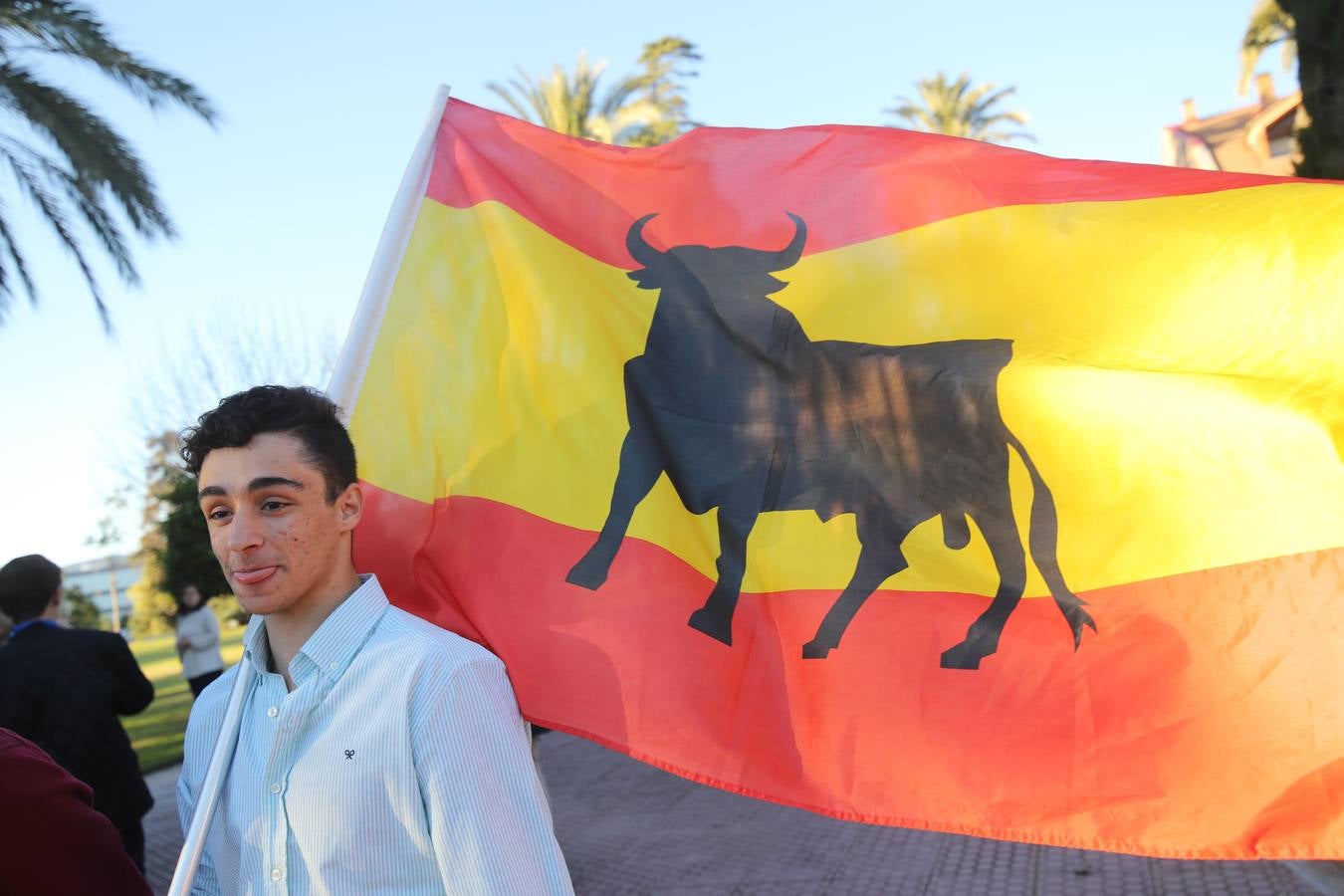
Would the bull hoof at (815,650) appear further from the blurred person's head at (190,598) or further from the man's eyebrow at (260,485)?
the blurred person's head at (190,598)

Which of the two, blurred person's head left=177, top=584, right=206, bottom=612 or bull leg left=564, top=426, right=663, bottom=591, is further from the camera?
blurred person's head left=177, top=584, right=206, bottom=612

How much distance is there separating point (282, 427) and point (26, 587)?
3.18 metres

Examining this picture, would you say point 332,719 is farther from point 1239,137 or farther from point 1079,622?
point 1239,137

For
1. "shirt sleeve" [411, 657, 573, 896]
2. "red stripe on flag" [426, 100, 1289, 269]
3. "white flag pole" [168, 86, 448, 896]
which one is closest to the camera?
"shirt sleeve" [411, 657, 573, 896]

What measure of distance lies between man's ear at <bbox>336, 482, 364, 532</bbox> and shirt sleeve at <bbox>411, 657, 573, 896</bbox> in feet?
1.54

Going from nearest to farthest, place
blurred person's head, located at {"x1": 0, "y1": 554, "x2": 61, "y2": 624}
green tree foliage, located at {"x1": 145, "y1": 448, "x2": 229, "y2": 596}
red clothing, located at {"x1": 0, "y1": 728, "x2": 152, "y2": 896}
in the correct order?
1. red clothing, located at {"x1": 0, "y1": 728, "x2": 152, "y2": 896}
2. blurred person's head, located at {"x1": 0, "y1": 554, "x2": 61, "y2": 624}
3. green tree foliage, located at {"x1": 145, "y1": 448, "x2": 229, "y2": 596}

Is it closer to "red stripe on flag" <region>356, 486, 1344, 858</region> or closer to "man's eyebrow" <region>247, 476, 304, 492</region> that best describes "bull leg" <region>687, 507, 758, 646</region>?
"red stripe on flag" <region>356, 486, 1344, 858</region>

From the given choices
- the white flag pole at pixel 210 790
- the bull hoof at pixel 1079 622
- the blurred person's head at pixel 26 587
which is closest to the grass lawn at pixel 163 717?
the blurred person's head at pixel 26 587

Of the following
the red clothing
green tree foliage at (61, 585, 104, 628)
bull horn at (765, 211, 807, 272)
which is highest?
bull horn at (765, 211, 807, 272)

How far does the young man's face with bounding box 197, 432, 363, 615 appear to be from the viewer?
2172 mm

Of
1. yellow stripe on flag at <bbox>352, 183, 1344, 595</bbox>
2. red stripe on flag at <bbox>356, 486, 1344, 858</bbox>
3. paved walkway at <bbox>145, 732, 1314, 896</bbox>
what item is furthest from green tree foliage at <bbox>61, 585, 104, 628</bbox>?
red stripe on flag at <bbox>356, 486, 1344, 858</bbox>

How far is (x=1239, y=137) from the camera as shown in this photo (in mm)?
31828

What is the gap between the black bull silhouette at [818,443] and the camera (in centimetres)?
278

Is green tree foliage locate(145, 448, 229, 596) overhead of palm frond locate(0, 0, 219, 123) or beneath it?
beneath
